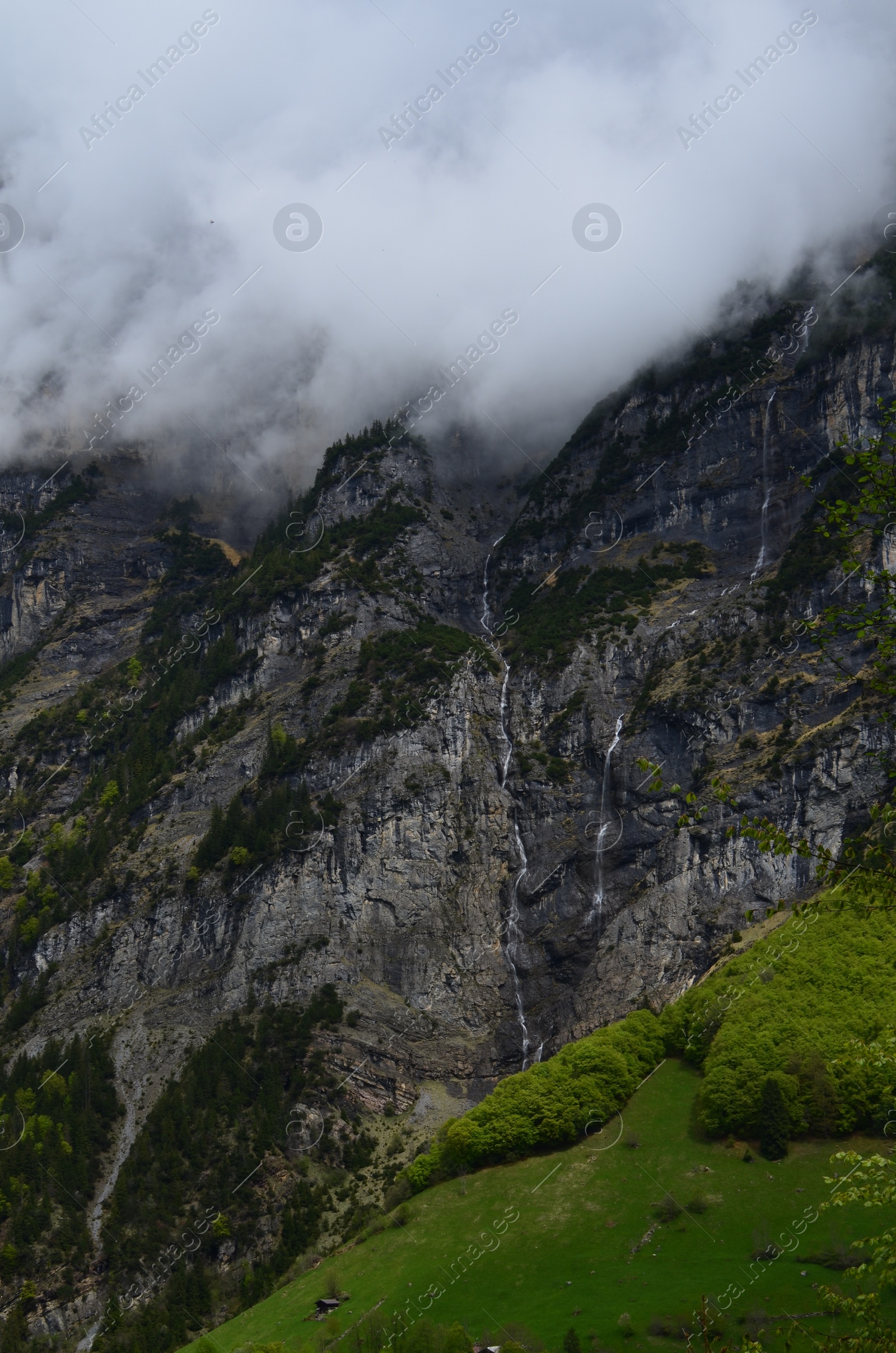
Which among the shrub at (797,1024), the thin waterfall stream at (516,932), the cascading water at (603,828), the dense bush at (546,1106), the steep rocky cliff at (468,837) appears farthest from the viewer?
the cascading water at (603,828)

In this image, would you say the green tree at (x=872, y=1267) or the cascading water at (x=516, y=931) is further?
the cascading water at (x=516, y=931)

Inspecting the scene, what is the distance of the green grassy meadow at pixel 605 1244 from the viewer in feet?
284

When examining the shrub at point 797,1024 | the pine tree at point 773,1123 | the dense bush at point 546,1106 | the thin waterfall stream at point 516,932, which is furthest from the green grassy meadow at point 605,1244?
the thin waterfall stream at point 516,932

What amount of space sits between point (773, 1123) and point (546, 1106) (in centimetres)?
2429

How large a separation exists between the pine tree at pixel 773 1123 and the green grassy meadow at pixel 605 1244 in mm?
Answer: 1340

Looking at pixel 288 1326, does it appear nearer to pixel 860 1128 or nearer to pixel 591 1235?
pixel 591 1235

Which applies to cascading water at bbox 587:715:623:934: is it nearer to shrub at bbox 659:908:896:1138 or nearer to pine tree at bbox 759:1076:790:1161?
shrub at bbox 659:908:896:1138

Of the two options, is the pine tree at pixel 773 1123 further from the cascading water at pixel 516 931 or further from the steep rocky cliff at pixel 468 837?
the cascading water at pixel 516 931

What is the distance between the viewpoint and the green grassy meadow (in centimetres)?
8644

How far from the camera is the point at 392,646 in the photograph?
19762cm

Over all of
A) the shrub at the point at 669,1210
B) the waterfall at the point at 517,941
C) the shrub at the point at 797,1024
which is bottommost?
the shrub at the point at 669,1210

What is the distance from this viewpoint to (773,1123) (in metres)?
107

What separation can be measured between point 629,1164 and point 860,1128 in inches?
867

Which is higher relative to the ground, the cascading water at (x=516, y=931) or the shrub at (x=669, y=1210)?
the cascading water at (x=516, y=931)
